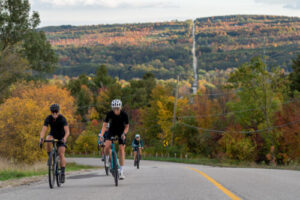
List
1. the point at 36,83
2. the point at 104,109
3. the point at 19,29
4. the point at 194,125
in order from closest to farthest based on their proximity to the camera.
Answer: the point at 19,29
the point at 36,83
the point at 194,125
the point at 104,109

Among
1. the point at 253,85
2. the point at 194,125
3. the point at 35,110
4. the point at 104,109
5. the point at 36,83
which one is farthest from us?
the point at 104,109

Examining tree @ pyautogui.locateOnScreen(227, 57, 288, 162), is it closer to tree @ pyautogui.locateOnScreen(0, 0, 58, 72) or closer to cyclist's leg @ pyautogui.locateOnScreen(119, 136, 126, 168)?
tree @ pyautogui.locateOnScreen(0, 0, 58, 72)

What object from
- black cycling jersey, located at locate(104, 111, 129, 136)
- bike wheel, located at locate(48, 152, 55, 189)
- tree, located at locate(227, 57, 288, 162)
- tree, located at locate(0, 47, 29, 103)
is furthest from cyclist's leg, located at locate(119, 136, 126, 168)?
tree, located at locate(227, 57, 288, 162)

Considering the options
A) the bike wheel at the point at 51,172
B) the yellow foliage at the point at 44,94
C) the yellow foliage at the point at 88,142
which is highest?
the yellow foliage at the point at 44,94

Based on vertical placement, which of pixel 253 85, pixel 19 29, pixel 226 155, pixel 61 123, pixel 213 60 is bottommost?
pixel 226 155

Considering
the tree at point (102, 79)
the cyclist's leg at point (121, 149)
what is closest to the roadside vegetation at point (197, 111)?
the cyclist's leg at point (121, 149)

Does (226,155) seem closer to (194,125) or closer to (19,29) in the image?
(194,125)

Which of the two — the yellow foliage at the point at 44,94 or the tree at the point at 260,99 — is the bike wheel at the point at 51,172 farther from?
Result: the tree at the point at 260,99

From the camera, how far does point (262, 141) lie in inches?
2327

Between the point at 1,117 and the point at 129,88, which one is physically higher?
the point at 129,88

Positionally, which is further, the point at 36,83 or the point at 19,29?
the point at 36,83

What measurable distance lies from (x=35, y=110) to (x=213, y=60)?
153 metres

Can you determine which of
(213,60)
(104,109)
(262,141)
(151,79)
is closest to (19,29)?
(262,141)

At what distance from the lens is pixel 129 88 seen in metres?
113
